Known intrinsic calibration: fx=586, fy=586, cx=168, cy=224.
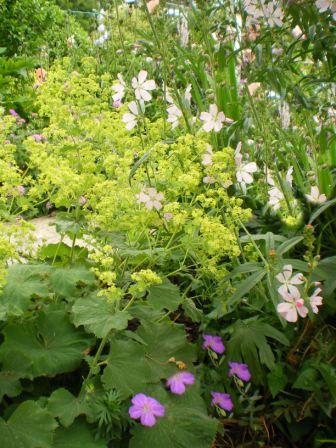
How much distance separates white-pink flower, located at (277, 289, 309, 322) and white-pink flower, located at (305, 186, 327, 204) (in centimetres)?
43

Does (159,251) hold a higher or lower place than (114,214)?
lower

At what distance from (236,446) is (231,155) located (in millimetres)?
842

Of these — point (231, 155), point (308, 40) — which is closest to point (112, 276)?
point (231, 155)

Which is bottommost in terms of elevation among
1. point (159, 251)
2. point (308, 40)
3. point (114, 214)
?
point (159, 251)

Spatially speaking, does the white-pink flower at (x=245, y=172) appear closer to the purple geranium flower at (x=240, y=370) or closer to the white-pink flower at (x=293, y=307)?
the white-pink flower at (x=293, y=307)

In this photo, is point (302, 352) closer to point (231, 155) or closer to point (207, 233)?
point (207, 233)

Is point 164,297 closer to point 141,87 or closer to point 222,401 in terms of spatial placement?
point 222,401

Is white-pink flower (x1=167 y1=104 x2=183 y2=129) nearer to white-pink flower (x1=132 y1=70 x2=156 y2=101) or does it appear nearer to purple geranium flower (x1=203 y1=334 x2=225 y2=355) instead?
white-pink flower (x1=132 y1=70 x2=156 y2=101)

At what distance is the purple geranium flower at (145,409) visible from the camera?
55.4 inches

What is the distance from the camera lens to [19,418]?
1.33 meters

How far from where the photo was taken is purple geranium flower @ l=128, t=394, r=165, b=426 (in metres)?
1.41

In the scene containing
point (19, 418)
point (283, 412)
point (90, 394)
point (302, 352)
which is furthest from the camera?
point (302, 352)

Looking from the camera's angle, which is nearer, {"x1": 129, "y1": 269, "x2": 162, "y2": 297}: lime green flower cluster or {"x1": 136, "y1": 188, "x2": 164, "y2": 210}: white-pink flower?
{"x1": 129, "y1": 269, "x2": 162, "y2": 297}: lime green flower cluster

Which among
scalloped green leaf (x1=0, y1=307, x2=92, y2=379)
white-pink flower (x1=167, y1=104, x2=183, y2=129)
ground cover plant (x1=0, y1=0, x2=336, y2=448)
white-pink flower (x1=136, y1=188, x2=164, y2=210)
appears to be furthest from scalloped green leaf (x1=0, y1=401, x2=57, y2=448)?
white-pink flower (x1=167, y1=104, x2=183, y2=129)
